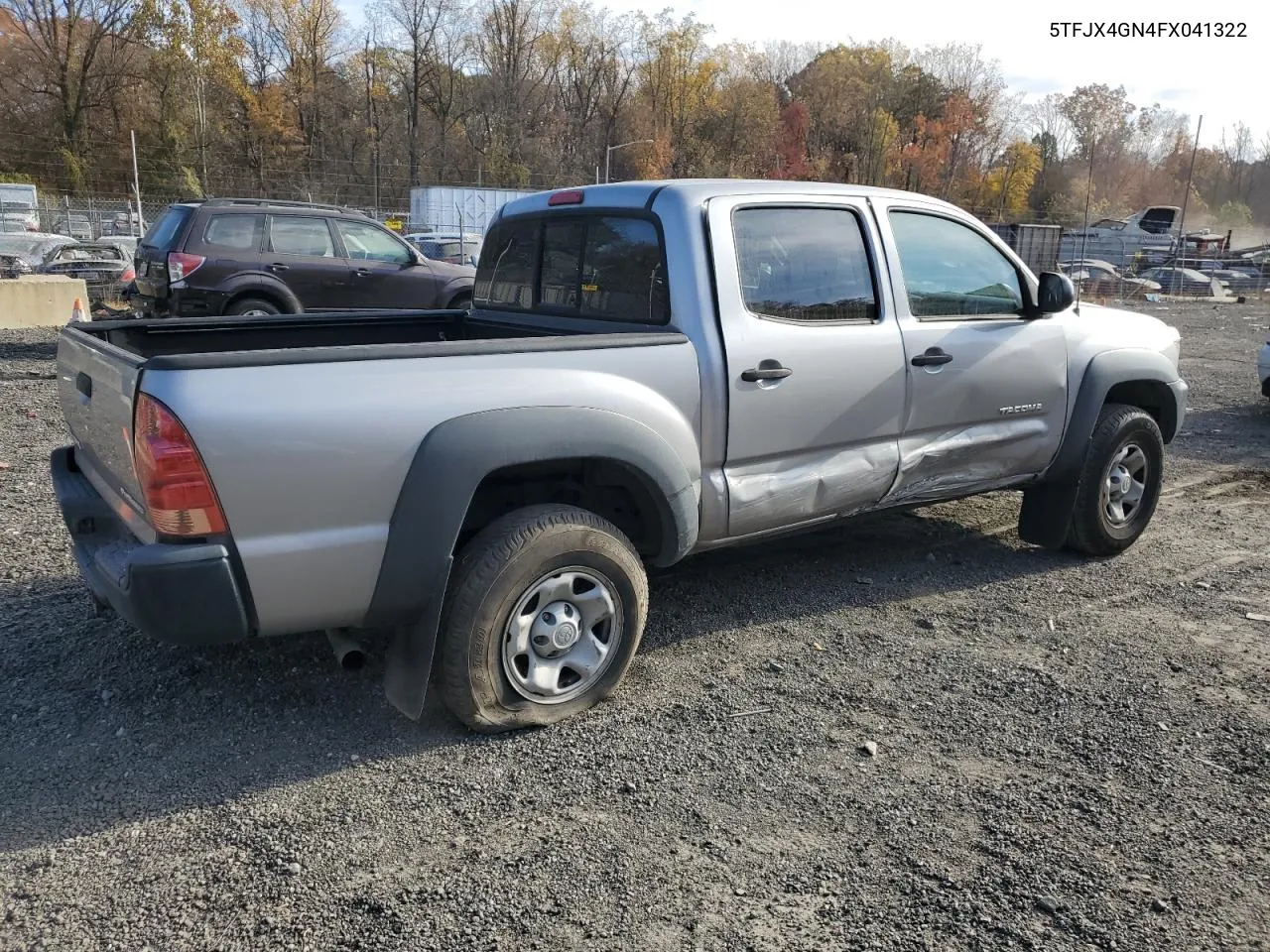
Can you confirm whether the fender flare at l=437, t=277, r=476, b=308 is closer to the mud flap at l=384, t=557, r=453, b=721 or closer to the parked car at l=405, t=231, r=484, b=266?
the mud flap at l=384, t=557, r=453, b=721

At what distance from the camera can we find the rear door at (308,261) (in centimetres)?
1131

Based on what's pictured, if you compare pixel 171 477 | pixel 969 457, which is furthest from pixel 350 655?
pixel 969 457

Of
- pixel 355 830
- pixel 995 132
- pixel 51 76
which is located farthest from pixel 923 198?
pixel 995 132

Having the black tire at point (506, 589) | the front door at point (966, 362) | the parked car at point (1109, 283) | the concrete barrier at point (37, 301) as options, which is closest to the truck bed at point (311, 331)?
the black tire at point (506, 589)

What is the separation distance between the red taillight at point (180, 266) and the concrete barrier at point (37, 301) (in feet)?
13.6

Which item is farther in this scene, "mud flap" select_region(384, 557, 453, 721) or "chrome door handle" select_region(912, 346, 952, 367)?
"chrome door handle" select_region(912, 346, 952, 367)

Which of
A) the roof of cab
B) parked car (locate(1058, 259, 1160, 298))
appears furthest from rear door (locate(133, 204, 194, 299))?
parked car (locate(1058, 259, 1160, 298))

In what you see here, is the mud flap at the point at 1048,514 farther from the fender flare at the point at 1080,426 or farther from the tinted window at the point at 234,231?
the tinted window at the point at 234,231

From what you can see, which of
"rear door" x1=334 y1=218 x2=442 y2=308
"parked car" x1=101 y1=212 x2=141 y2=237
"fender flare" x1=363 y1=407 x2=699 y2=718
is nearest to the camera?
"fender flare" x1=363 y1=407 x2=699 y2=718

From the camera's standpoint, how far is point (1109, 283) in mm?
29734

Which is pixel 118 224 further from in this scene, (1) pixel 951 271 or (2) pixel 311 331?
(1) pixel 951 271

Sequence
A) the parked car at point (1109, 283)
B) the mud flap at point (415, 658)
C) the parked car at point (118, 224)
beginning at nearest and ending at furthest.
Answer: the mud flap at point (415, 658) → the parked car at point (1109, 283) → the parked car at point (118, 224)

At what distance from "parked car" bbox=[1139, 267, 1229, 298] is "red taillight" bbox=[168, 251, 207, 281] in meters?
29.5

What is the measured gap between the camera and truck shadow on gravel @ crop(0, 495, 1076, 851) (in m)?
3.09
